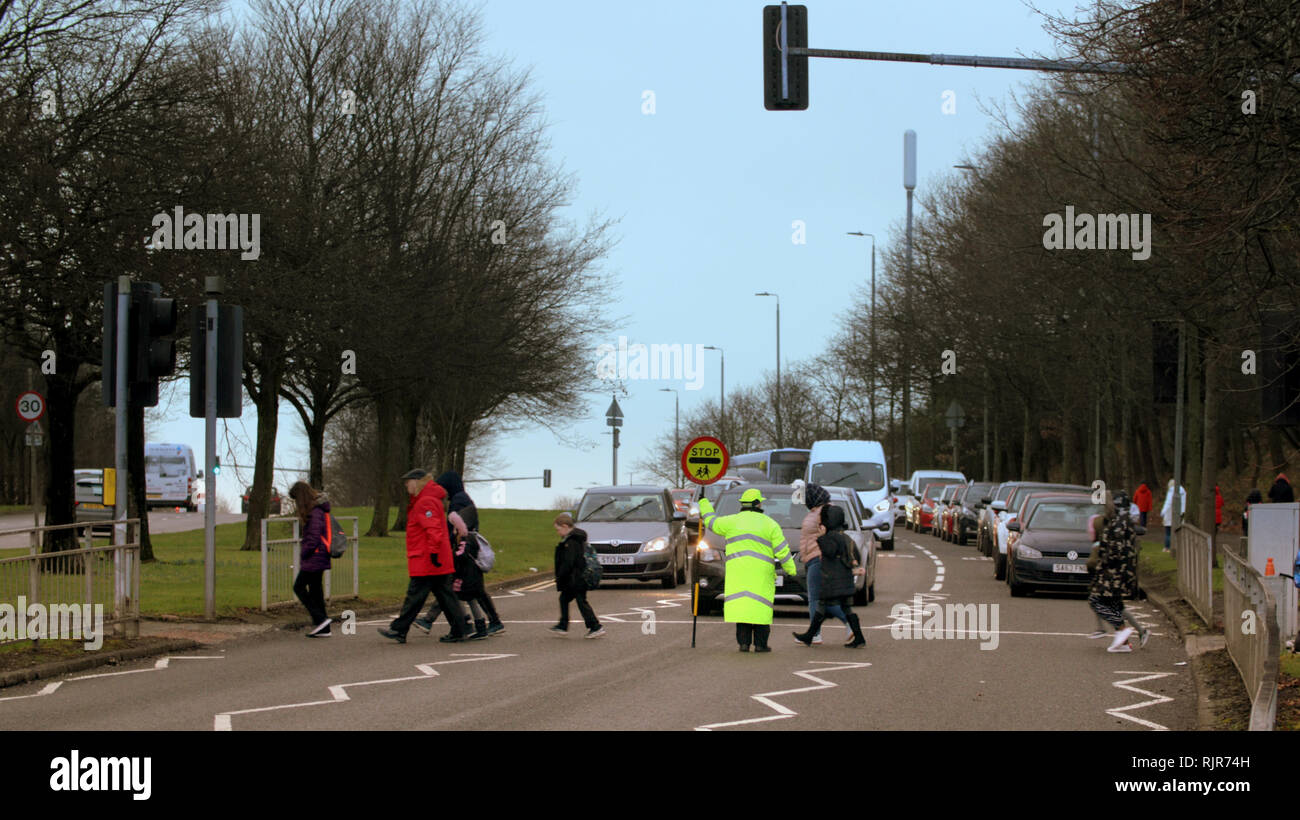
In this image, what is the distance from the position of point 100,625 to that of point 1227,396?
32569mm

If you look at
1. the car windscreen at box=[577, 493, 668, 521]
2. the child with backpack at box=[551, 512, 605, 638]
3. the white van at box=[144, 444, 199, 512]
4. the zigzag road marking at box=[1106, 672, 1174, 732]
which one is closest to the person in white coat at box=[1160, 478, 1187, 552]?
the car windscreen at box=[577, 493, 668, 521]

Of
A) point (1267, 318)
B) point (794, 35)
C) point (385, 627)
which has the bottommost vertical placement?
point (385, 627)

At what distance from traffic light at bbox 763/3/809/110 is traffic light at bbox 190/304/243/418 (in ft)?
21.0

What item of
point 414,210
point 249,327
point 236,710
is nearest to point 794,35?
point 236,710

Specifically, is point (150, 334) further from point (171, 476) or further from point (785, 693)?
point (171, 476)

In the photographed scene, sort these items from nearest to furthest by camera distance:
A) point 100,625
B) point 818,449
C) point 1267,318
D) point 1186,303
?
1. point 1267,318
2. point 100,625
3. point 1186,303
4. point 818,449

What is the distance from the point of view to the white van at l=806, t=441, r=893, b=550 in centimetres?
4384

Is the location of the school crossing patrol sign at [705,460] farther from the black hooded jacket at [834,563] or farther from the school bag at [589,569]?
the black hooded jacket at [834,563]

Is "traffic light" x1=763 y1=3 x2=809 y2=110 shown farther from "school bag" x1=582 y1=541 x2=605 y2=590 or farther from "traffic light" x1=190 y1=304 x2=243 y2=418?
"traffic light" x1=190 y1=304 x2=243 y2=418

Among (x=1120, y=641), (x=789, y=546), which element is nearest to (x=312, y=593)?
(x=789, y=546)

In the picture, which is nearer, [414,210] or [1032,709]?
[1032,709]

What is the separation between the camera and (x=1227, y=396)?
41219 millimetres

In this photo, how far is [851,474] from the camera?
145ft

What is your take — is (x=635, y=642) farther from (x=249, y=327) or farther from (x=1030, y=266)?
(x=1030, y=266)
